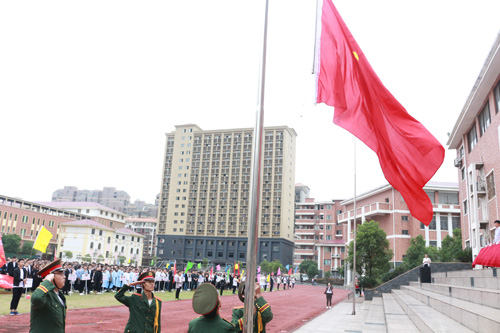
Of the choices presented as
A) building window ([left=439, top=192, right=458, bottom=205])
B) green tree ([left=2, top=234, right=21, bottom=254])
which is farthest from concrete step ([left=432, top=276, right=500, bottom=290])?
green tree ([left=2, top=234, right=21, bottom=254])

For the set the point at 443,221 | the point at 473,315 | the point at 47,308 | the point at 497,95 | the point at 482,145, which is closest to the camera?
the point at 47,308

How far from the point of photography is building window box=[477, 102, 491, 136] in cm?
2344

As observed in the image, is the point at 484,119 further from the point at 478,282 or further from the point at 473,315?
the point at 473,315

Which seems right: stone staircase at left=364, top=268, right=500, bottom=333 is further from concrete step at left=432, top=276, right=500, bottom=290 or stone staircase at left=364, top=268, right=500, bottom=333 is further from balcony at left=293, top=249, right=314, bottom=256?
balcony at left=293, top=249, right=314, bottom=256

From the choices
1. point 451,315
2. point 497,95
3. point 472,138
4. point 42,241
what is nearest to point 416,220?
point 472,138

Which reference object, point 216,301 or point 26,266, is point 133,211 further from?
point 216,301

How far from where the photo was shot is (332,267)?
82.6 metres

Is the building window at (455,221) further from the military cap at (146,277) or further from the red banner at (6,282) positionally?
the military cap at (146,277)

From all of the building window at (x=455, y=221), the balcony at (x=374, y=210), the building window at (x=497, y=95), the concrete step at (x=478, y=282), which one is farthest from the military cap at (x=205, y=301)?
the building window at (x=455, y=221)

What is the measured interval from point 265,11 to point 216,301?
11.3 feet

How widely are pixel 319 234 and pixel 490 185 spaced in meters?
71.6

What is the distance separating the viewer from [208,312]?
3852mm

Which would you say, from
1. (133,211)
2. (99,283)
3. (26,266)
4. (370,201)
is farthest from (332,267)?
(133,211)

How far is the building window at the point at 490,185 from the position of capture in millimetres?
23469
